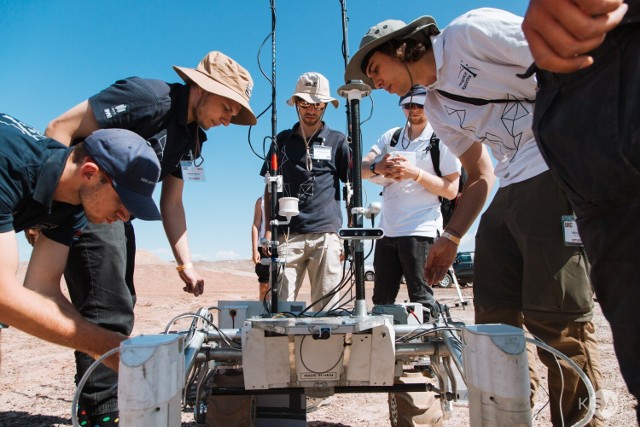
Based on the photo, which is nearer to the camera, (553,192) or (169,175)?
(553,192)

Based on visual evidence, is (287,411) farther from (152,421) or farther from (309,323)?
(152,421)

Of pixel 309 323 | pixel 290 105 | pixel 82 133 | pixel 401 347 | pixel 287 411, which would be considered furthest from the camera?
pixel 290 105

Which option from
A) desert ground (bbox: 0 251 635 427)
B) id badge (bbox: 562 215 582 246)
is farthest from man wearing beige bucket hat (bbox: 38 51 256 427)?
id badge (bbox: 562 215 582 246)

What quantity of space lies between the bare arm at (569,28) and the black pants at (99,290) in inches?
86.0

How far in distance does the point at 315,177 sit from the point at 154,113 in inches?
63.9

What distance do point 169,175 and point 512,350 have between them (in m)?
2.37

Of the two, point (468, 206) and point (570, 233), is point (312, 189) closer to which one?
point (468, 206)

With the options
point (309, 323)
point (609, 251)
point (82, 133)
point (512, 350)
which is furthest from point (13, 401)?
point (609, 251)

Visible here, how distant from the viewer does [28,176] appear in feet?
5.66

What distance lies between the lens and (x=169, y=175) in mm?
2957

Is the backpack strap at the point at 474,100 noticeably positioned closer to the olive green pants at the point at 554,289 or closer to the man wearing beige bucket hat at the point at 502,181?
the man wearing beige bucket hat at the point at 502,181

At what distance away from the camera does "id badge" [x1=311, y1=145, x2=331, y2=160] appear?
3.66m

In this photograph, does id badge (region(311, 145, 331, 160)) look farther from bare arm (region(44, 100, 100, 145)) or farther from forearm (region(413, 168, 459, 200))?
bare arm (region(44, 100, 100, 145))

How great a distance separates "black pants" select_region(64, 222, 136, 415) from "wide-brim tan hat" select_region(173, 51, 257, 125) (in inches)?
35.4
